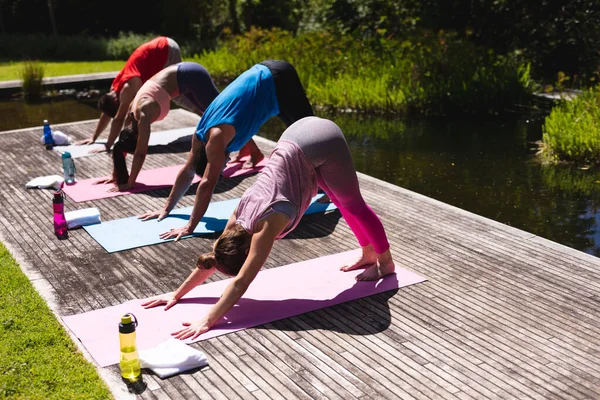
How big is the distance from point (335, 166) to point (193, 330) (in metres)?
1.23

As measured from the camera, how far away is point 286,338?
4.04m

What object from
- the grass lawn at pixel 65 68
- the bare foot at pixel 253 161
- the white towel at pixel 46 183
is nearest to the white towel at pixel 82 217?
the white towel at pixel 46 183

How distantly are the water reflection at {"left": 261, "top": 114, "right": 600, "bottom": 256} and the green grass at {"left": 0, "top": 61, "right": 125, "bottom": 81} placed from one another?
6454mm

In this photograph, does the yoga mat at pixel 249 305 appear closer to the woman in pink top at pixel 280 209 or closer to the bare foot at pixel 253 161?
the woman in pink top at pixel 280 209

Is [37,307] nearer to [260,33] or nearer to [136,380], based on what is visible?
[136,380]

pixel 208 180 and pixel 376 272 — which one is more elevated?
pixel 208 180

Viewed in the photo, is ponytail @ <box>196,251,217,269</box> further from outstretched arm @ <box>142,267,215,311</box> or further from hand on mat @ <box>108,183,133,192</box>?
hand on mat @ <box>108,183,133,192</box>

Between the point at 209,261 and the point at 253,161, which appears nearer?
the point at 209,261

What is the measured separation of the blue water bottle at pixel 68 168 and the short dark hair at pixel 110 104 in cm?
122

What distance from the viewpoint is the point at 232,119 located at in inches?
225

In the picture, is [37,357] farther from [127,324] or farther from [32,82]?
[32,82]

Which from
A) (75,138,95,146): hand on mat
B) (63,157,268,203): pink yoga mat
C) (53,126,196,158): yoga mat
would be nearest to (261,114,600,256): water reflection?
(53,126,196,158): yoga mat

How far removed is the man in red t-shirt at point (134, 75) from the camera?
8.27 metres

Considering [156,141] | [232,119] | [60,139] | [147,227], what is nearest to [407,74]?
[156,141]
